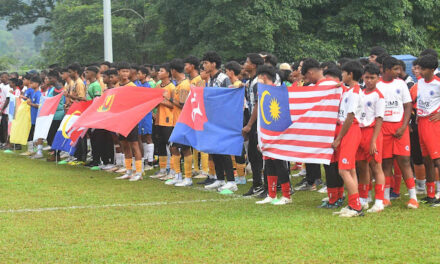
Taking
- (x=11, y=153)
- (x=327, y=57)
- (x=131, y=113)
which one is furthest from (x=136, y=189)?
(x=327, y=57)

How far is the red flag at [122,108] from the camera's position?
501 inches

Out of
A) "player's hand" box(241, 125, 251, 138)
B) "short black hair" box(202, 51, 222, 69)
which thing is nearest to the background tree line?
"short black hair" box(202, 51, 222, 69)

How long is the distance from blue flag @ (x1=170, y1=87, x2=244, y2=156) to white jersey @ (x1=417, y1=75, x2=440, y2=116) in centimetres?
276

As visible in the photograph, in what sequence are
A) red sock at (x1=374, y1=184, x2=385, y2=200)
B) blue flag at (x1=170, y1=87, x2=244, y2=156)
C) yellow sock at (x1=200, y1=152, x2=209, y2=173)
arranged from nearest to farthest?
1. red sock at (x1=374, y1=184, x2=385, y2=200)
2. blue flag at (x1=170, y1=87, x2=244, y2=156)
3. yellow sock at (x1=200, y1=152, x2=209, y2=173)

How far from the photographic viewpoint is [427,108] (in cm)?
934

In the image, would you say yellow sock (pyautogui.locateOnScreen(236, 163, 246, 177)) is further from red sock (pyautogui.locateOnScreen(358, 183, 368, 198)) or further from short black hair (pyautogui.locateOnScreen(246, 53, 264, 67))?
red sock (pyautogui.locateOnScreen(358, 183, 368, 198))

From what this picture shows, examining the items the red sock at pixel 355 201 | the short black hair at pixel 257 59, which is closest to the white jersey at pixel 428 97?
the red sock at pixel 355 201

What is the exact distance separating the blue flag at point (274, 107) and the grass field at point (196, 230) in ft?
3.68

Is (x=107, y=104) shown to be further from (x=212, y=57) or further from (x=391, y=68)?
(x=391, y=68)

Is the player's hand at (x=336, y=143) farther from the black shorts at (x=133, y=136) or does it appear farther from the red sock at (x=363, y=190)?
the black shorts at (x=133, y=136)

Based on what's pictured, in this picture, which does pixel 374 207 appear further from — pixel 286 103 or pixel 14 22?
pixel 14 22

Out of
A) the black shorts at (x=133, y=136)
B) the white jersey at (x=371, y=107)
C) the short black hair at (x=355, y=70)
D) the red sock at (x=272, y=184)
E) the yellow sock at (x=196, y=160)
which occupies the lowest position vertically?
the yellow sock at (x=196, y=160)

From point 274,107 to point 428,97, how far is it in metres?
2.05

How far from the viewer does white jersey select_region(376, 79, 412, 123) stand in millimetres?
9117
